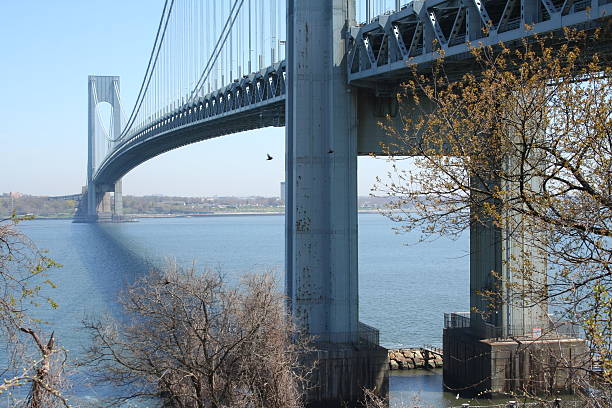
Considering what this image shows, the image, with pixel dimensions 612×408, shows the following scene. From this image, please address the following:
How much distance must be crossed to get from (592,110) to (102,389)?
15446 mm

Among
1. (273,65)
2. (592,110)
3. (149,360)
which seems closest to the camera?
(592,110)

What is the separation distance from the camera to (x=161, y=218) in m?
177

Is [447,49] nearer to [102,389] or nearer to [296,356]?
[296,356]

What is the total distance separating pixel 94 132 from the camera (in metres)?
110

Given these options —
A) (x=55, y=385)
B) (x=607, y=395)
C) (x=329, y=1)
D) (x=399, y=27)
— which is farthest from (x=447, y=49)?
(x=55, y=385)

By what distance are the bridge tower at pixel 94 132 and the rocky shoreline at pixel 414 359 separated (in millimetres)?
79366

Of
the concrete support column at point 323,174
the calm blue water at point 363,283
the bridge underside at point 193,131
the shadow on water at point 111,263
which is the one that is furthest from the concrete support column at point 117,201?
the concrete support column at point 323,174

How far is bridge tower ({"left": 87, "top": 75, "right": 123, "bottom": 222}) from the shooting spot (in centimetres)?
10356

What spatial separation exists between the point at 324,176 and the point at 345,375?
4.21 meters

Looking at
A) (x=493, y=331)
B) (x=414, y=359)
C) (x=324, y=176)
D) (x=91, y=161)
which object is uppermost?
(x=91, y=161)

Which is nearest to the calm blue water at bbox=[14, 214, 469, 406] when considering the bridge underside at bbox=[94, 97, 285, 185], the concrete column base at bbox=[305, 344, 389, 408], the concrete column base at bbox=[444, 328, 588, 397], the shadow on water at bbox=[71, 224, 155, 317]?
the shadow on water at bbox=[71, 224, 155, 317]

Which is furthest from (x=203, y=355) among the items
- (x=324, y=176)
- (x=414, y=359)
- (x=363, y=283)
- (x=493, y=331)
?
(x=363, y=283)

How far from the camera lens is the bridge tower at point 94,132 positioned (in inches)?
4077

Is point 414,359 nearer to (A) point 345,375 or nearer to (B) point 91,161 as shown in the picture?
(A) point 345,375
